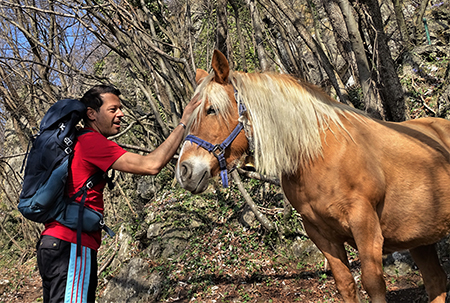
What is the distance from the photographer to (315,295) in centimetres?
416

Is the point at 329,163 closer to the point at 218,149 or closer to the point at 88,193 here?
the point at 218,149

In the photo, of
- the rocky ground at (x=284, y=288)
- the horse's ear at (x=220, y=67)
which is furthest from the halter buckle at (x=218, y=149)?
the rocky ground at (x=284, y=288)

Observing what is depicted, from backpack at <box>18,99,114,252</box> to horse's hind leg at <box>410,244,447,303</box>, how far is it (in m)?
3.01

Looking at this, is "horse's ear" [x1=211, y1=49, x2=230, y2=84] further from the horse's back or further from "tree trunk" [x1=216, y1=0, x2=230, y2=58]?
"tree trunk" [x1=216, y1=0, x2=230, y2=58]

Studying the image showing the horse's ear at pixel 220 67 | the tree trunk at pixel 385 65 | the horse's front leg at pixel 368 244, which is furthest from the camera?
the tree trunk at pixel 385 65

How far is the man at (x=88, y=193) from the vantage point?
2.23 metres

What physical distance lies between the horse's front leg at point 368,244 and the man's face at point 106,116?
1.94 meters

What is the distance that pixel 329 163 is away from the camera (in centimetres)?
244

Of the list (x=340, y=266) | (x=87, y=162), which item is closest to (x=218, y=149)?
(x=87, y=162)

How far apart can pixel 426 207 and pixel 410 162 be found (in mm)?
383

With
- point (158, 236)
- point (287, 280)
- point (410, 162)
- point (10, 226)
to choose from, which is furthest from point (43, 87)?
point (410, 162)

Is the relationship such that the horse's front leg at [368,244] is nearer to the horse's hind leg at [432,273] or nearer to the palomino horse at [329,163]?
the palomino horse at [329,163]

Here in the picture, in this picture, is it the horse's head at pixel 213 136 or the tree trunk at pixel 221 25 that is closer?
the horse's head at pixel 213 136

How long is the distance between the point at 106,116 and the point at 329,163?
176cm
